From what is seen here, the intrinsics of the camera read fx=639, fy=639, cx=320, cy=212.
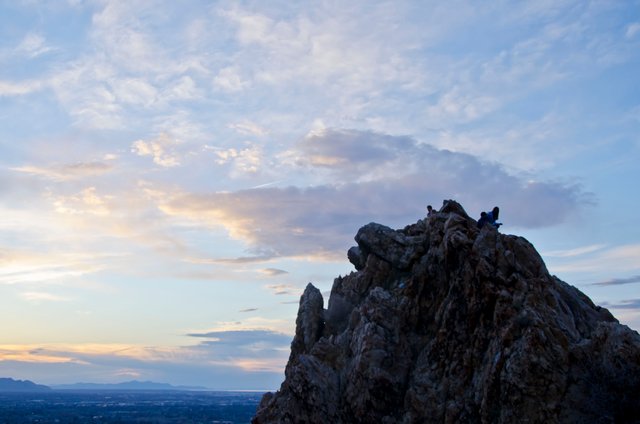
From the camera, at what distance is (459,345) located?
1811 inches

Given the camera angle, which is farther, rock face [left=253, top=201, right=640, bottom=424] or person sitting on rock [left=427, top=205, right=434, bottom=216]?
person sitting on rock [left=427, top=205, right=434, bottom=216]

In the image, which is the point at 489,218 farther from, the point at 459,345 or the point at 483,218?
the point at 459,345

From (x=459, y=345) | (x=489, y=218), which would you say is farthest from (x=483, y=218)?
(x=459, y=345)

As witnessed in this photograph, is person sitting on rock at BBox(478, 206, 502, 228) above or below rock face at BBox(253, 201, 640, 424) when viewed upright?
above

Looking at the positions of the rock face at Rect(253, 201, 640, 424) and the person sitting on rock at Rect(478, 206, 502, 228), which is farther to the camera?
the person sitting on rock at Rect(478, 206, 502, 228)

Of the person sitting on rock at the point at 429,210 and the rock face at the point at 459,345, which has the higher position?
the person sitting on rock at the point at 429,210

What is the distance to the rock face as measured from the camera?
39844mm

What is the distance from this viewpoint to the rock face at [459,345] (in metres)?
39.8

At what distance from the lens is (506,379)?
40500 mm

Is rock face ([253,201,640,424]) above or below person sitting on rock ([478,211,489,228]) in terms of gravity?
below

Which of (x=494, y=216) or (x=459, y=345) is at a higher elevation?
(x=494, y=216)

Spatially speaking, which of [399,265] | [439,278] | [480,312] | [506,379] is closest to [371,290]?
[399,265]

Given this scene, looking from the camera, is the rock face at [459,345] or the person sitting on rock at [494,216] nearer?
the rock face at [459,345]

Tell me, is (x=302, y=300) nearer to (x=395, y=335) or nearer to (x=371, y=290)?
(x=371, y=290)
